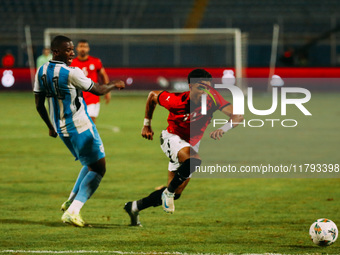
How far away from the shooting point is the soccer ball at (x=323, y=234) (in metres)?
5.93

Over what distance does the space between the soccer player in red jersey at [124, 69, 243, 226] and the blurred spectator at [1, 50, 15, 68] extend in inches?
975

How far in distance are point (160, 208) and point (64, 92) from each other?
2208mm

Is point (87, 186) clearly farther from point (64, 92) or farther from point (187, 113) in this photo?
point (187, 113)

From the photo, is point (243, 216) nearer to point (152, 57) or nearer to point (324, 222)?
point (324, 222)

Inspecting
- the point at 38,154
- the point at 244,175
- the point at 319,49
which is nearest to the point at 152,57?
the point at 319,49

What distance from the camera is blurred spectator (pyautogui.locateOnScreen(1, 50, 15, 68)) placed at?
99.7 ft

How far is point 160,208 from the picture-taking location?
8047 mm

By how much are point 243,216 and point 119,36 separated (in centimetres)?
2457

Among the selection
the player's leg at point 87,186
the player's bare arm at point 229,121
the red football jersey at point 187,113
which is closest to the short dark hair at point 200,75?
the red football jersey at point 187,113

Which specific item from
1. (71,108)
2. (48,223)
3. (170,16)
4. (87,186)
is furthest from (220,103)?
(170,16)

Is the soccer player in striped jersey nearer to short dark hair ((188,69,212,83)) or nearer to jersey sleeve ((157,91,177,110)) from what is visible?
jersey sleeve ((157,91,177,110))

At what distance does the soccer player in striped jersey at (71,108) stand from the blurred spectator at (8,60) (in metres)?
24.4

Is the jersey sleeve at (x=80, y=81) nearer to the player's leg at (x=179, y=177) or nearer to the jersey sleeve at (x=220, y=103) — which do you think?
the player's leg at (x=179, y=177)

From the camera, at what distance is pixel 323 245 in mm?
5961
